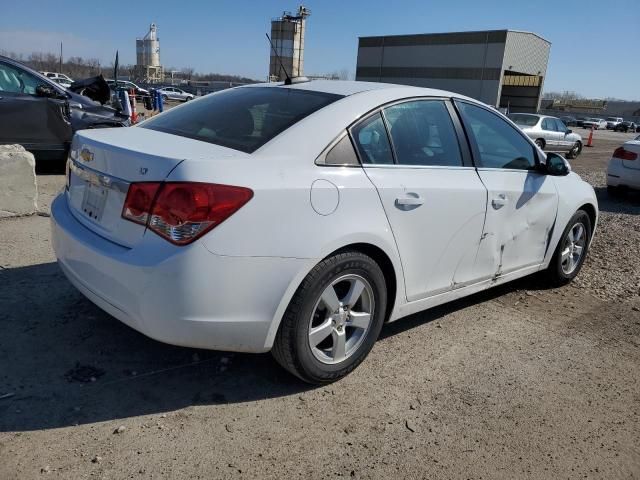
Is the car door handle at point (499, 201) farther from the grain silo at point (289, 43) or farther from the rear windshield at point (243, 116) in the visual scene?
the grain silo at point (289, 43)

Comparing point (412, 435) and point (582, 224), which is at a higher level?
point (582, 224)

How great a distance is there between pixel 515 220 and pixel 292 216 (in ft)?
6.91

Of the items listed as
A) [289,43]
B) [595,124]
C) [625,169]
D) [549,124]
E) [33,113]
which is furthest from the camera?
[595,124]

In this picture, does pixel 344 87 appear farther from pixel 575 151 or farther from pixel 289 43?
pixel 289 43

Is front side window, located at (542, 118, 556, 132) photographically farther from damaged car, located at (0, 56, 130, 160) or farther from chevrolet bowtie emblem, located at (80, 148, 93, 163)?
chevrolet bowtie emblem, located at (80, 148, 93, 163)

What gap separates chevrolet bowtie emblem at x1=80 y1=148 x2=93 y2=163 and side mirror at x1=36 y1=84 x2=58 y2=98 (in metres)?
5.78

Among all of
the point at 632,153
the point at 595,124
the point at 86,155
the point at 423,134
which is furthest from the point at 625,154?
the point at 595,124

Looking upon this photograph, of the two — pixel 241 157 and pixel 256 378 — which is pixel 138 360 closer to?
pixel 256 378

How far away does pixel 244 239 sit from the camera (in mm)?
2471

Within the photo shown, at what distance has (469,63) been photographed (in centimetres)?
5803

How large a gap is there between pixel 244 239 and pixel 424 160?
4.68ft

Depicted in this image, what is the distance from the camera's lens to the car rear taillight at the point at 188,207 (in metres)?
2.40

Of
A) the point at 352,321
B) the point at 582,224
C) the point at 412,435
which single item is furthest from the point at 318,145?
the point at 582,224

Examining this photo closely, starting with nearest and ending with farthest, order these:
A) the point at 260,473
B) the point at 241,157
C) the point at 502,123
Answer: the point at 260,473, the point at 241,157, the point at 502,123
